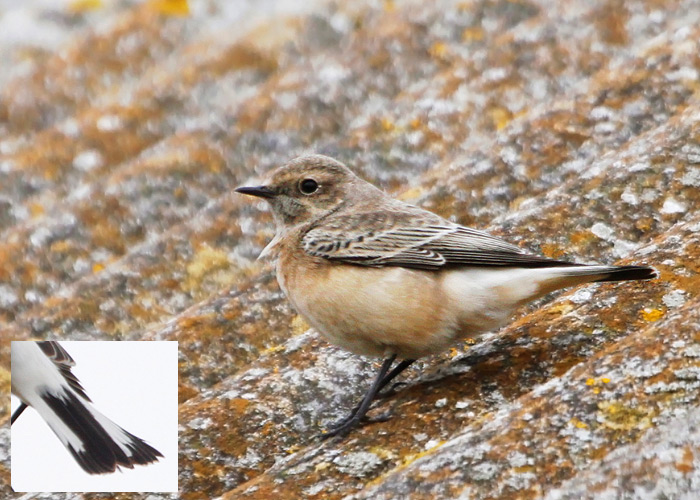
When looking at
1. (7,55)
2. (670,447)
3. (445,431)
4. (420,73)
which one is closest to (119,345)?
(445,431)

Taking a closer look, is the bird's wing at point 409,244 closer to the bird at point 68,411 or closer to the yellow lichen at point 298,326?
the yellow lichen at point 298,326

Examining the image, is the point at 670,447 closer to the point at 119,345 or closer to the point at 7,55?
the point at 119,345

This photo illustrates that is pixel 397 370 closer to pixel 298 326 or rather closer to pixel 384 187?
pixel 298 326

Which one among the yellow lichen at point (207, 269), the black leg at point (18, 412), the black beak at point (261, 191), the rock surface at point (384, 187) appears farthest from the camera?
the yellow lichen at point (207, 269)

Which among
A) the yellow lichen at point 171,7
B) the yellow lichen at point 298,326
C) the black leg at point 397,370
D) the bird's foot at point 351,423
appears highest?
the yellow lichen at point 171,7

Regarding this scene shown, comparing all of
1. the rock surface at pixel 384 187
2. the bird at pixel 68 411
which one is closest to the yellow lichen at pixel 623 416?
the rock surface at pixel 384 187

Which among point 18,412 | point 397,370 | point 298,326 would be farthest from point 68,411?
point 397,370
